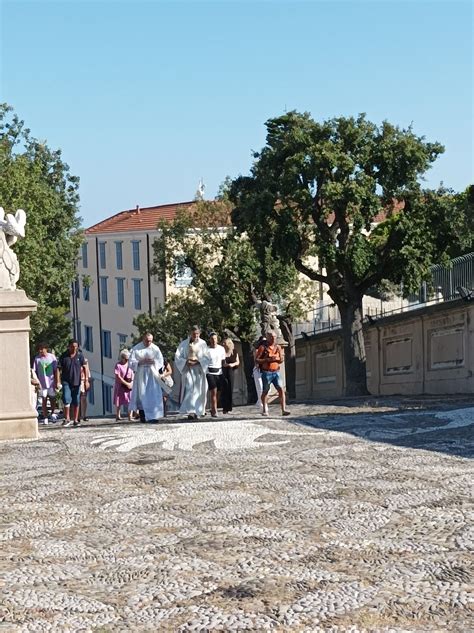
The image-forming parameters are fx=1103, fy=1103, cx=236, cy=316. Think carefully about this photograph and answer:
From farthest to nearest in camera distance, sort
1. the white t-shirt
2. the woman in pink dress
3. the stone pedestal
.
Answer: the woman in pink dress → the white t-shirt → the stone pedestal

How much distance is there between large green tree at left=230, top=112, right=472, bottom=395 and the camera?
95.3 ft

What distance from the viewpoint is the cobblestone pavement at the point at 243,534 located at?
20.4 ft

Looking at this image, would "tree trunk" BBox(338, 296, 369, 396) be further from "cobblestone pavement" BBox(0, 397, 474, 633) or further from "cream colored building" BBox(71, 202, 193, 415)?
"cream colored building" BBox(71, 202, 193, 415)

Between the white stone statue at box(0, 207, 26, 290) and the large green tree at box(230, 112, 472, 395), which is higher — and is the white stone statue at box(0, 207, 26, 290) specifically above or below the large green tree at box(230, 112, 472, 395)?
below

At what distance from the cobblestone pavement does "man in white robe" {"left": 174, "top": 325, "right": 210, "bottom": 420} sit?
490 centimetres

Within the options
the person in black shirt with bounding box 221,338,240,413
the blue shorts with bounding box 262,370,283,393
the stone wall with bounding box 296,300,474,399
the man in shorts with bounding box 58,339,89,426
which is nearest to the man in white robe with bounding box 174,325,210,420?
the person in black shirt with bounding box 221,338,240,413

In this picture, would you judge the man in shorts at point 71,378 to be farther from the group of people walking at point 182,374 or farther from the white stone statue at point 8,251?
the white stone statue at point 8,251

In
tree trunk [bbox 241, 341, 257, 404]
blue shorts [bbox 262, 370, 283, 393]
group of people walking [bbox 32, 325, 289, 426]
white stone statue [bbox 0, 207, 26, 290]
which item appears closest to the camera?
white stone statue [bbox 0, 207, 26, 290]

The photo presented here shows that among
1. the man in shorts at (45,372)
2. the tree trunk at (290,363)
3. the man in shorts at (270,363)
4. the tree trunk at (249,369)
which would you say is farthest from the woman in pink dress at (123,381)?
the tree trunk at (249,369)

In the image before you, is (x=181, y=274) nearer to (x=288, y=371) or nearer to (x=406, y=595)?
(x=288, y=371)

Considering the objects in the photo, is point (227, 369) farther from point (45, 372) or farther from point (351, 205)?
point (351, 205)

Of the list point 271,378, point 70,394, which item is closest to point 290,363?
point 70,394

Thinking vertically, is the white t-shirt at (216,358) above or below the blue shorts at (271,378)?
above

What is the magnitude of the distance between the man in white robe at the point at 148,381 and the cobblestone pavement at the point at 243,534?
4.78 m
